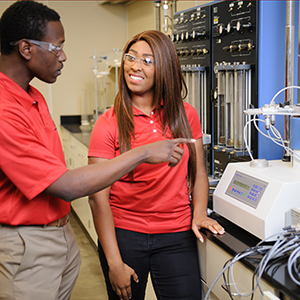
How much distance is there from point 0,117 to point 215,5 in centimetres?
133

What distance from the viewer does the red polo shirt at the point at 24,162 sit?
103 cm

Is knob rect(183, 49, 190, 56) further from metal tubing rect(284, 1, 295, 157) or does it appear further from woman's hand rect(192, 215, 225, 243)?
woman's hand rect(192, 215, 225, 243)

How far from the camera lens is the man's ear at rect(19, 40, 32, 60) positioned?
108 centimetres

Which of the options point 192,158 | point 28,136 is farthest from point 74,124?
point 28,136

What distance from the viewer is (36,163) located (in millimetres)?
1041

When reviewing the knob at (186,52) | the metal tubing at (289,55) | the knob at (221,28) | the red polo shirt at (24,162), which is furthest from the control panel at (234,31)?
the red polo shirt at (24,162)

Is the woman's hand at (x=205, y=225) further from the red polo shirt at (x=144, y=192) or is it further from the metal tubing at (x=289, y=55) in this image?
the metal tubing at (x=289, y=55)

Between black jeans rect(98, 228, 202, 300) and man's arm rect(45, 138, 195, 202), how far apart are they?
401mm

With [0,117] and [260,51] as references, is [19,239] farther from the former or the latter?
[260,51]

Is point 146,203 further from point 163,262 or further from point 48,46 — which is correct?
point 48,46

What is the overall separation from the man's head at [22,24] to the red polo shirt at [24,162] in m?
0.11

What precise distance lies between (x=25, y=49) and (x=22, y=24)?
70 mm

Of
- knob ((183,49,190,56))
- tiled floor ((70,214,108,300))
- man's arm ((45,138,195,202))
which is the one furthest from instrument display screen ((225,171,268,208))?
tiled floor ((70,214,108,300))

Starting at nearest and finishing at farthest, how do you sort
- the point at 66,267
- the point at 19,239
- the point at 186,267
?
the point at 19,239 → the point at 66,267 → the point at 186,267
